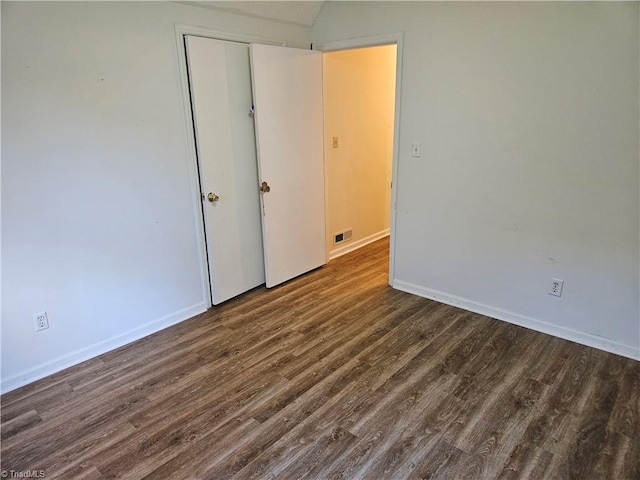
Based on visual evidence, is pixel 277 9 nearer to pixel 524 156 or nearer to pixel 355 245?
pixel 524 156

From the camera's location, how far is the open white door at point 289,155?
3.16 m

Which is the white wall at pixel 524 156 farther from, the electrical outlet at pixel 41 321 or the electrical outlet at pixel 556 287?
the electrical outlet at pixel 41 321

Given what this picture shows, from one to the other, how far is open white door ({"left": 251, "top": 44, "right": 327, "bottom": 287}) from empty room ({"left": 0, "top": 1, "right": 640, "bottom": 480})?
25 mm

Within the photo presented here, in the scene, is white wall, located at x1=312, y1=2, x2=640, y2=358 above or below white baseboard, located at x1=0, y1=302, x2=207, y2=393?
above

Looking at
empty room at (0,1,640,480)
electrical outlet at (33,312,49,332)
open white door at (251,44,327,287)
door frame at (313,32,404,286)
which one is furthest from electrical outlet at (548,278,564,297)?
electrical outlet at (33,312,49,332)

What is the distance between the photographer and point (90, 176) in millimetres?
2391

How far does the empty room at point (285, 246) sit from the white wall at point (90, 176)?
1cm

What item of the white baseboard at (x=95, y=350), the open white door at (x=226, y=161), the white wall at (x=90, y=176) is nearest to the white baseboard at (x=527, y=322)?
the open white door at (x=226, y=161)

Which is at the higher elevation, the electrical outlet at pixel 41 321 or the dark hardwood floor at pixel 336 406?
the electrical outlet at pixel 41 321

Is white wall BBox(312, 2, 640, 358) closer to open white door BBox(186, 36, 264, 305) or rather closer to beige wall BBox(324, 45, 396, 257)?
beige wall BBox(324, 45, 396, 257)

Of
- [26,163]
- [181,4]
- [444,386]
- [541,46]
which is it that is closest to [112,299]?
[26,163]

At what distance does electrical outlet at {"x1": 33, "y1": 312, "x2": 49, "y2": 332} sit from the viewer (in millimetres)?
2328

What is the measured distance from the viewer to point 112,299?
8.66ft

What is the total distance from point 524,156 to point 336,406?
1.97 meters
